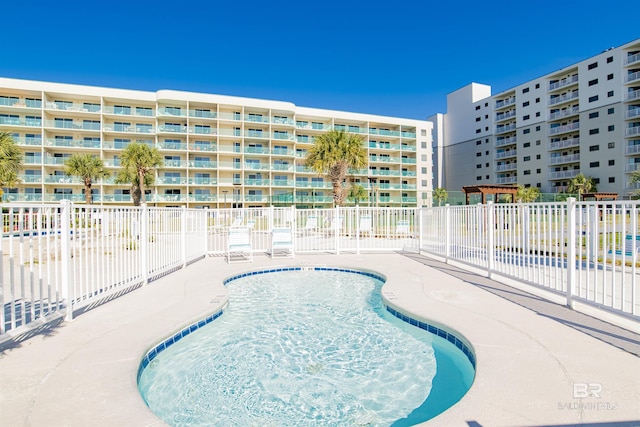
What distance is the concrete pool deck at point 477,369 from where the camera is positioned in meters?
2.27

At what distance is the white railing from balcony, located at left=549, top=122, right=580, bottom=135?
134ft

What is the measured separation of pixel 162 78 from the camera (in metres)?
37.2

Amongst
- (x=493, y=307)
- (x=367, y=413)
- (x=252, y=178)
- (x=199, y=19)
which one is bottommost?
(x=367, y=413)

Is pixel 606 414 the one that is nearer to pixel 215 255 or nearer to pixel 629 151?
pixel 215 255

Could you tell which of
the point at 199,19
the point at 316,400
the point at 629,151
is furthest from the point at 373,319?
the point at 629,151

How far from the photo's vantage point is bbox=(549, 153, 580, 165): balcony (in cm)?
3978

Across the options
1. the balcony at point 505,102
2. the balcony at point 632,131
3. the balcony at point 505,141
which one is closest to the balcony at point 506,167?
the balcony at point 505,141

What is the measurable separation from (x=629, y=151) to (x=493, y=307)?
4274 cm

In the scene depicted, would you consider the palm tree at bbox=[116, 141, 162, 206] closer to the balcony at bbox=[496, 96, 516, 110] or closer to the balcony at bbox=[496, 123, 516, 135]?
the balcony at bbox=[496, 123, 516, 135]

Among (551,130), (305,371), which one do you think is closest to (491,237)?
(305,371)

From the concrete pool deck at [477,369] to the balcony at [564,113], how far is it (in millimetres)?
45536

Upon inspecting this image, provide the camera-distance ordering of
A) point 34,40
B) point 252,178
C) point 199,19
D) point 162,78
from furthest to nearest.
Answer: point 252,178
point 162,78
point 34,40
point 199,19

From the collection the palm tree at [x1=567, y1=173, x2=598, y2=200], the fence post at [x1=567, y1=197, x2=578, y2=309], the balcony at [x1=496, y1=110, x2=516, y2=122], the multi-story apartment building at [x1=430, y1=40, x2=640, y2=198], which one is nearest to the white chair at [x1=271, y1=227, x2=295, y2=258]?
the fence post at [x1=567, y1=197, x2=578, y2=309]

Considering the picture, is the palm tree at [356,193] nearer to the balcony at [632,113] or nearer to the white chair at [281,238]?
the white chair at [281,238]
